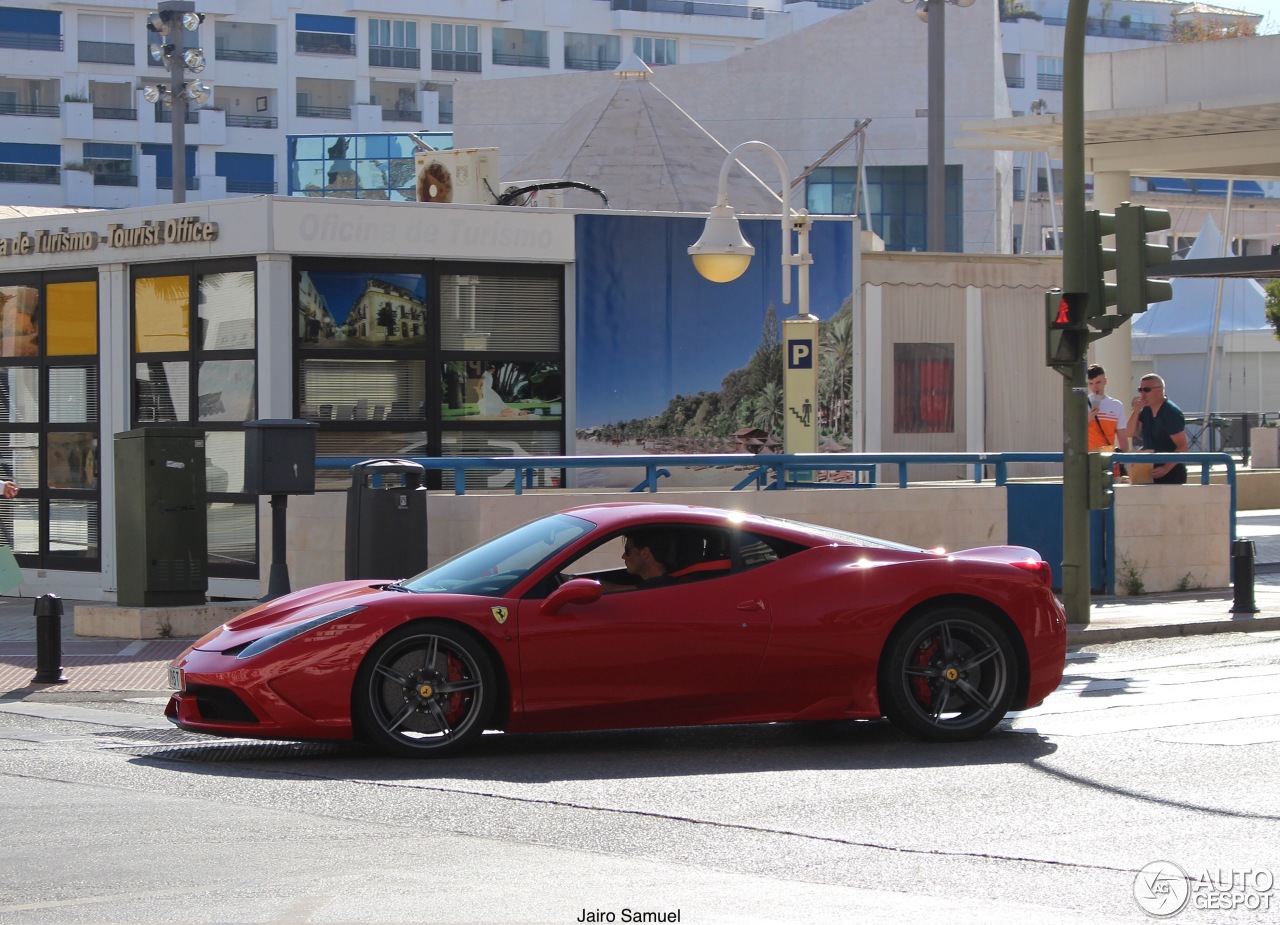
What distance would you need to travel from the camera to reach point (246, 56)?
75688 mm

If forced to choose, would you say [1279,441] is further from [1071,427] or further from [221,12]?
[221,12]

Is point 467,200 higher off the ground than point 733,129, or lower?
lower

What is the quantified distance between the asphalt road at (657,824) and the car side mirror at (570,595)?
76 centimetres

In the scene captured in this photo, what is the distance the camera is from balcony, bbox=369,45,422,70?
78688 mm

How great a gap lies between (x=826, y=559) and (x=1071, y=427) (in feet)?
18.2

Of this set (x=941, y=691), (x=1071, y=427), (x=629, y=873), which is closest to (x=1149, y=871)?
(x=629, y=873)

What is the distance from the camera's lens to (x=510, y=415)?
17.6 metres

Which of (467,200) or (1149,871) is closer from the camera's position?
(1149,871)

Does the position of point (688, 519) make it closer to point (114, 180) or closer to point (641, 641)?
point (641, 641)

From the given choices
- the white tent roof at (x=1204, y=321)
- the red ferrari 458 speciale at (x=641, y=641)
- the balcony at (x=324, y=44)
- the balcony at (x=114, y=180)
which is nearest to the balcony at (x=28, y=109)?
the balcony at (x=114, y=180)

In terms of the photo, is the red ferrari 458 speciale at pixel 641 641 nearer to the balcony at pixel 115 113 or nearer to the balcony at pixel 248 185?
the balcony at pixel 115 113

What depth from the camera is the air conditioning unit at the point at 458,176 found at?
19734 millimetres

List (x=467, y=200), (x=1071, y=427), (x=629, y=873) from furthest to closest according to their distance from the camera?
1. (x=467, y=200)
2. (x=1071, y=427)
3. (x=629, y=873)

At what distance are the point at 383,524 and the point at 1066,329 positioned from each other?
5583 millimetres
